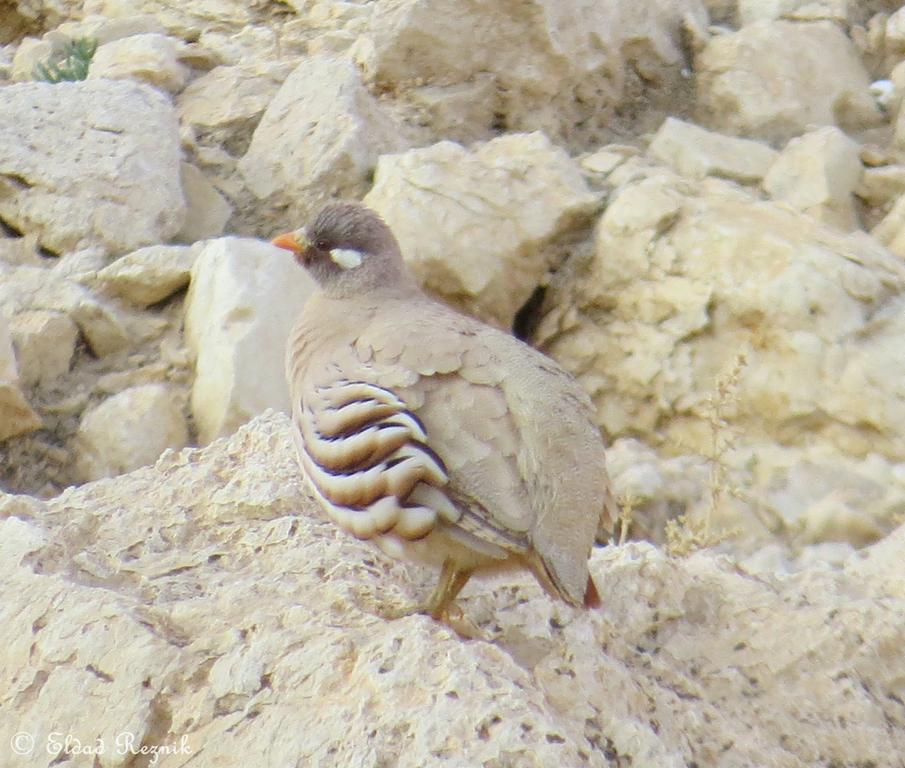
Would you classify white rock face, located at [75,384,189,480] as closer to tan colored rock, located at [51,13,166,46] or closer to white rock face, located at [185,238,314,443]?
white rock face, located at [185,238,314,443]

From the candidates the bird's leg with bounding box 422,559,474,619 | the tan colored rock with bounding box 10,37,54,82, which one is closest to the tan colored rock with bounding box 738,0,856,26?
the tan colored rock with bounding box 10,37,54,82

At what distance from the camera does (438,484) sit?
12.8 feet

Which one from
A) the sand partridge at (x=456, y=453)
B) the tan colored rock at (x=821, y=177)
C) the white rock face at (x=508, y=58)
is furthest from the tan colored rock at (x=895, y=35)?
the sand partridge at (x=456, y=453)

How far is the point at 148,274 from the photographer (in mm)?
6891

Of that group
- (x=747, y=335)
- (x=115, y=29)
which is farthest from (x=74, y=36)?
(x=747, y=335)

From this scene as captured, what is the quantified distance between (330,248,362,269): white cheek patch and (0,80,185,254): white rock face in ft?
7.61

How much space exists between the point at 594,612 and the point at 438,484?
24.0 inches

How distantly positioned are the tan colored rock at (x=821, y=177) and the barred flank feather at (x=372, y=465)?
402cm

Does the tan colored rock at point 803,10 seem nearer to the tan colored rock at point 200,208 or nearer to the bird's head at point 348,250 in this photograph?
the tan colored rock at point 200,208

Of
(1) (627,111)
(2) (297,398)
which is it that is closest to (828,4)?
(1) (627,111)

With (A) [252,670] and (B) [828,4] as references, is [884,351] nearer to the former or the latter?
(B) [828,4]

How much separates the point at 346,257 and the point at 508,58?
341 centimetres

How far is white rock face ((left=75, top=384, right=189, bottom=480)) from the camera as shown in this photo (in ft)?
21.0

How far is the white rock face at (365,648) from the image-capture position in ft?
11.0
